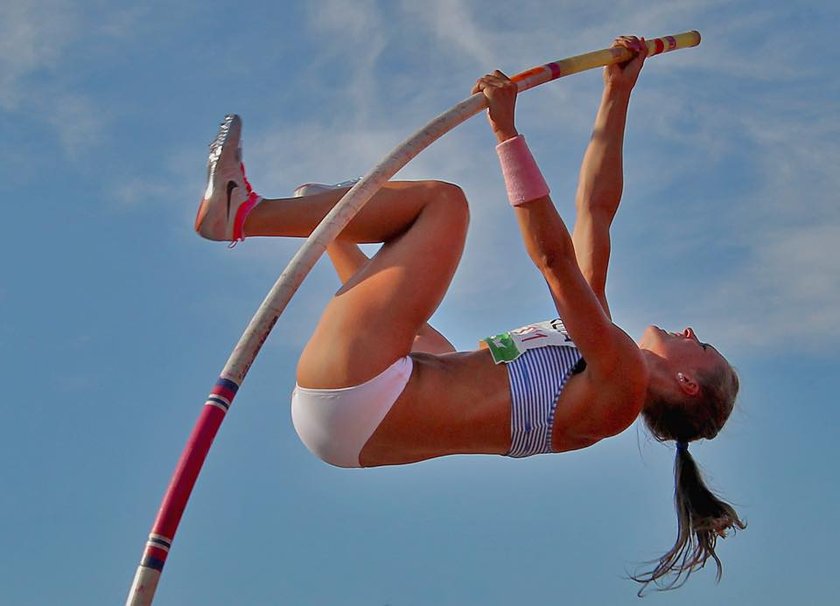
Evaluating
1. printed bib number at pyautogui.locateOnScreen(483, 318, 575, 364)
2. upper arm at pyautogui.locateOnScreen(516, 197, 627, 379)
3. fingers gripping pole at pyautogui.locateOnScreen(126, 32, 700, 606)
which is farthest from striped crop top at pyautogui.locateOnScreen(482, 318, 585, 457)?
fingers gripping pole at pyautogui.locateOnScreen(126, 32, 700, 606)

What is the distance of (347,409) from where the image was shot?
6.47 m

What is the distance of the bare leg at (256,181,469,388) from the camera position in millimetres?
6406

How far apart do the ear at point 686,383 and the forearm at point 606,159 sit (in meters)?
1.24

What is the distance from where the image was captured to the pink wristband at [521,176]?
6422mm

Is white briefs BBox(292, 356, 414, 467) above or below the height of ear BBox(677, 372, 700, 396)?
below

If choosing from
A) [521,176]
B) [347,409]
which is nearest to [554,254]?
[521,176]

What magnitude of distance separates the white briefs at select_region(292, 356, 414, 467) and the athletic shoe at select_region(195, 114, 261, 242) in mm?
1077

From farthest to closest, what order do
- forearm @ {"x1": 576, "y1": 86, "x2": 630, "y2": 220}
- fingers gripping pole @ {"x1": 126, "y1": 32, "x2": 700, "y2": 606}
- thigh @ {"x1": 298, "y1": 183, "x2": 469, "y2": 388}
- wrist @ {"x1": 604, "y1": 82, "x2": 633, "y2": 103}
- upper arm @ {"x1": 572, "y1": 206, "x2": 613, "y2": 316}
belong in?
wrist @ {"x1": 604, "y1": 82, "x2": 633, "y2": 103}, forearm @ {"x1": 576, "y1": 86, "x2": 630, "y2": 220}, upper arm @ {"x1": 572, "y1": 206, "x2": 613, "y2": 316}, thigh @ {"x1": 298, "y1": 183, "x2": 469, "y2": 388}, fingers gripping pole @ {"x1": 126, "y1": 32, "x2": 700, "y2": 606}

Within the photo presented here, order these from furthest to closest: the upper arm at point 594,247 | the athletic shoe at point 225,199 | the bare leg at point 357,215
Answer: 1. the upper arm at point 594,247
2. the athletic shoe at point 225,199
3. the bare leg at point 357,215

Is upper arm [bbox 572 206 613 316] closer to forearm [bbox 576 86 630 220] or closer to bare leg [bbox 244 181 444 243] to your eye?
forearm [bbox 576 86 630 220]

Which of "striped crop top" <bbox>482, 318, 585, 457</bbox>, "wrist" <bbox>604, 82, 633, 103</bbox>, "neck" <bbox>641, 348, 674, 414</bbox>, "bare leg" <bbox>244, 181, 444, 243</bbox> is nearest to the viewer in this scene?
"striped crop top" <bbox>482, 318, 585, 457</bbox>

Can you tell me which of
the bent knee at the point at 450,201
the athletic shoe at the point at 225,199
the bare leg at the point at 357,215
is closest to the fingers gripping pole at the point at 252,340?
the bare leg at the point at 357,215

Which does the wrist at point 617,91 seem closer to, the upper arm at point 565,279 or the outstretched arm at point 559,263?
the outstretched arm at point 559,263

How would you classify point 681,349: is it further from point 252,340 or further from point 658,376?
point 252,340
